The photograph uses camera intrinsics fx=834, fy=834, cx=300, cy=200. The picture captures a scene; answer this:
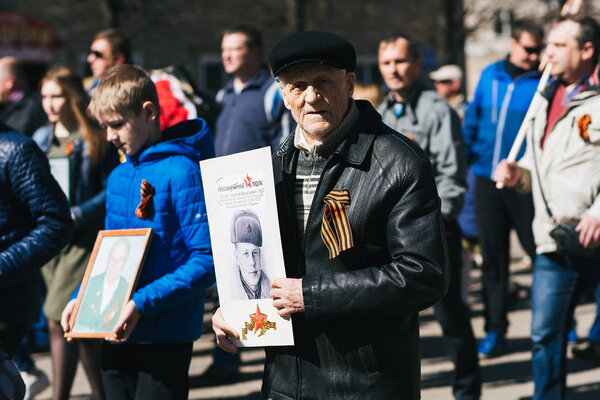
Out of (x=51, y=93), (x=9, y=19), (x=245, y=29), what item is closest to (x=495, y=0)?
(x=9, y=19)

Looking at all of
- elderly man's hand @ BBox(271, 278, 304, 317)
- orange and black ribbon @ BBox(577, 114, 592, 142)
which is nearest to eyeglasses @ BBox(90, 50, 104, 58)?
orange and black ribbon @ BBox(577, 114, 592, 142)

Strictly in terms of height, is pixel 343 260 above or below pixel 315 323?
above

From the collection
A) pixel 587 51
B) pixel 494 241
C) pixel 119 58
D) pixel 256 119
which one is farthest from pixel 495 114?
pixel 119 58

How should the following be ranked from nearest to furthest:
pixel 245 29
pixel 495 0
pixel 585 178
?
pixel 585 178 → pixel 245 29 → pixel 495 0

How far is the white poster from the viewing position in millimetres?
2504

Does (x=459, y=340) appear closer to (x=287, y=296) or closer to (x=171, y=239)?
(x=171, y=239)

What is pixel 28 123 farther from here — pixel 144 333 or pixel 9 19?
pixel 9 19

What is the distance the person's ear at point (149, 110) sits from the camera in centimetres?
338

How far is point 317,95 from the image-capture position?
8.21ft

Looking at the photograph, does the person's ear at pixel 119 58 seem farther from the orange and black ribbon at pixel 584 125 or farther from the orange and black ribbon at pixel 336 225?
the orange and black ribbon at pixel 336 225

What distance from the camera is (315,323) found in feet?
8.25

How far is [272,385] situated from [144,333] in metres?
0.78

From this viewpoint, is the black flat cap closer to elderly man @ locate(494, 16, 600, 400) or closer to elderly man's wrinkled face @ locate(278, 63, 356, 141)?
elderly man's wrinkled face @ locate(278, 63, 356, 141)

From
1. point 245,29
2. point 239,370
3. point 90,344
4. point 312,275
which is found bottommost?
point 239,370
